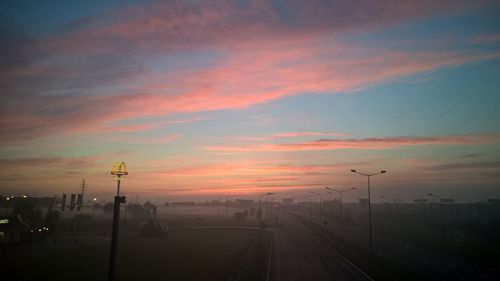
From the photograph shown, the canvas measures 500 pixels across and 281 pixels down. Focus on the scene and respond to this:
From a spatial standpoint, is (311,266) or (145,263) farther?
(145,263)

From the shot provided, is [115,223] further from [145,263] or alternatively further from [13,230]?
[13,230]

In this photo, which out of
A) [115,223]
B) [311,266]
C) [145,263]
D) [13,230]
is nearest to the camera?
[115,223]

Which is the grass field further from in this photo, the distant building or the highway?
the distant building

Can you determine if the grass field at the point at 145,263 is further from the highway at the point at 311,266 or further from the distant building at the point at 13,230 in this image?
the distant building at the point at 13,230

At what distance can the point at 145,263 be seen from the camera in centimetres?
5112

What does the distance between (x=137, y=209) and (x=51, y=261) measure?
111 metres

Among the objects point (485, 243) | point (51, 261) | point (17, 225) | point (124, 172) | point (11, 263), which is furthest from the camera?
point (485, 243)

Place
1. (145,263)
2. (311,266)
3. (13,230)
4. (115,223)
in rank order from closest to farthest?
(115,223) < (311,266) < (145,263) < (13,230)

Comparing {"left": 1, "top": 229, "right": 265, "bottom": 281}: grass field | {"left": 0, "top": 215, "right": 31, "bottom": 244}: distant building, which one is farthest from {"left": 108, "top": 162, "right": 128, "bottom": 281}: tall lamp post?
{"left": 0, "top": 215, "right": 31, "bottom": 244}: distant building

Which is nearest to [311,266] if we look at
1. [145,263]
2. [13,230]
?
[145,263]

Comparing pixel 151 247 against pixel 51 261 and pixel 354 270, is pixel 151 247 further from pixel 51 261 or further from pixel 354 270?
pixel 354 270

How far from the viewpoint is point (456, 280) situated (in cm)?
3938

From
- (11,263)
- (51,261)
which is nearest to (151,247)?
(51,261)

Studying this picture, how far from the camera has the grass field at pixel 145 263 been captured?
4155 centimetres
